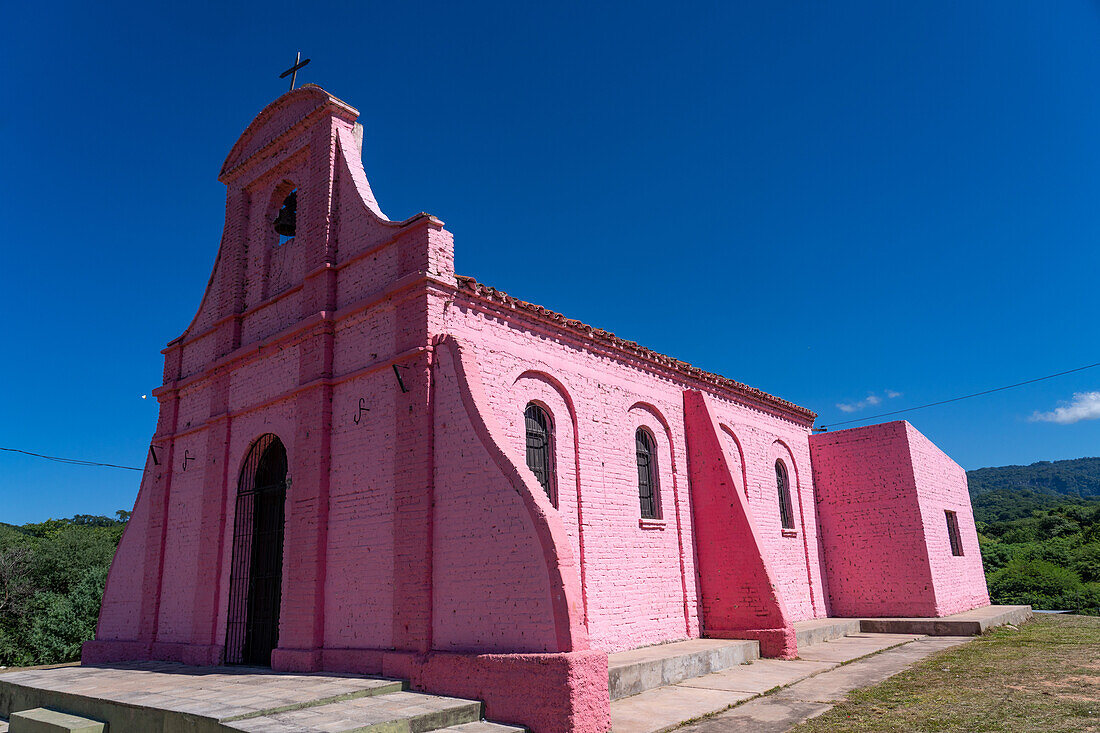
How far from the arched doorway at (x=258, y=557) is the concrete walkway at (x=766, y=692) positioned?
18.9 feet

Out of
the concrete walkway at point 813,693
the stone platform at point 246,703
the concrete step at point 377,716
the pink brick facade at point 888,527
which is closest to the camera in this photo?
the concrete step at point 377,716

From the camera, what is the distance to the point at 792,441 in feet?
58.9

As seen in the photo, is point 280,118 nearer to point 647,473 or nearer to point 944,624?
point 647,473

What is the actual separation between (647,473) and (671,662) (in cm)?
382

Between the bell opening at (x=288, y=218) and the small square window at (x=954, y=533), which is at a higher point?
the bell opening at (x=288, y=218)

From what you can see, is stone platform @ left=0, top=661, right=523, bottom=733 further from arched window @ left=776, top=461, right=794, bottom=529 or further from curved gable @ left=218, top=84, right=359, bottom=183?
arched window @ left=776, top=461, right=794, bottom=529

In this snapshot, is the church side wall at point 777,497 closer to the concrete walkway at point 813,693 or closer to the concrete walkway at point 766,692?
the concrete walkway at point 813,693

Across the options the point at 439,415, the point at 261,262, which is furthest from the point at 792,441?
the point at 261,262

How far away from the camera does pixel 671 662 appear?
9.54 m

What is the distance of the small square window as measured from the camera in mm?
18317

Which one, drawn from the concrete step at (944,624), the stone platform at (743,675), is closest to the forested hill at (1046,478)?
the concrete step at (944,624)

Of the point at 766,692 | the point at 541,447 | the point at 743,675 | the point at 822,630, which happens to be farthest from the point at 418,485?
the point at 822,630

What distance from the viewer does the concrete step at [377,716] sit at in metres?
5.87

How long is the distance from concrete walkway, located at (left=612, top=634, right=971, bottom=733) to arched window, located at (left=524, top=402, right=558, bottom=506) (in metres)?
3.13
